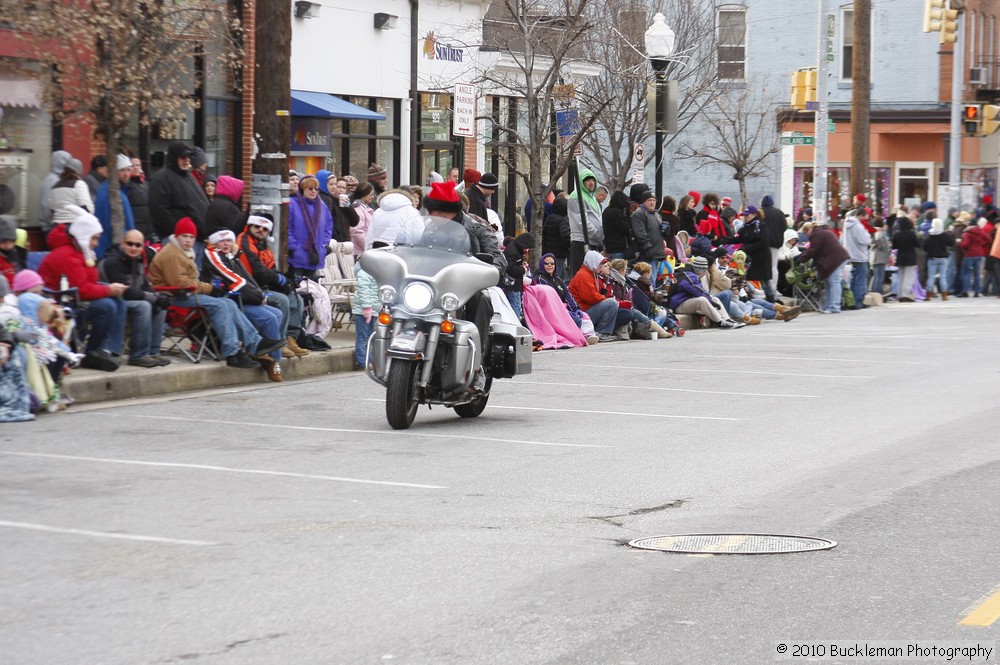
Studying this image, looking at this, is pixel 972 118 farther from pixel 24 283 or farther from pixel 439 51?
pixel 24 283

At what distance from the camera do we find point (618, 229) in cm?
2312

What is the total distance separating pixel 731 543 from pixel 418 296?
184 inches

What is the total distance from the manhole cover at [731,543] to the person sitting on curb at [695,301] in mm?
16163

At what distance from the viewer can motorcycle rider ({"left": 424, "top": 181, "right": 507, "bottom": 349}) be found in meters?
12.4

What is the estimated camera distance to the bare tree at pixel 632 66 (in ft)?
105

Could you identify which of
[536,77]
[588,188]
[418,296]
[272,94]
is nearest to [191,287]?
[272,94]

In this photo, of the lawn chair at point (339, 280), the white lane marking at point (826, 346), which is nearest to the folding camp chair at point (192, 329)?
the lawn chair at point (339, 280)

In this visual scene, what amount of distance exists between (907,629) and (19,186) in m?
14.7

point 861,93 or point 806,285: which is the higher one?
point 861,93

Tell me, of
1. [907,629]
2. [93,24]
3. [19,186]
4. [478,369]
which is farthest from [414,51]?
[907,629]

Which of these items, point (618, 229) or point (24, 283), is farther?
point (618, 229)

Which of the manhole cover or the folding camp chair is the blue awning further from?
the manhole cover

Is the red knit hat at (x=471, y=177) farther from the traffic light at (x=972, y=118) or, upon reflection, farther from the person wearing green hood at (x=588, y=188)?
the traffic light at (x=972, y=118)

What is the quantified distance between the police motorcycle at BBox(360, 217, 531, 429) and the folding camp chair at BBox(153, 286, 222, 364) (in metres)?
3.35
